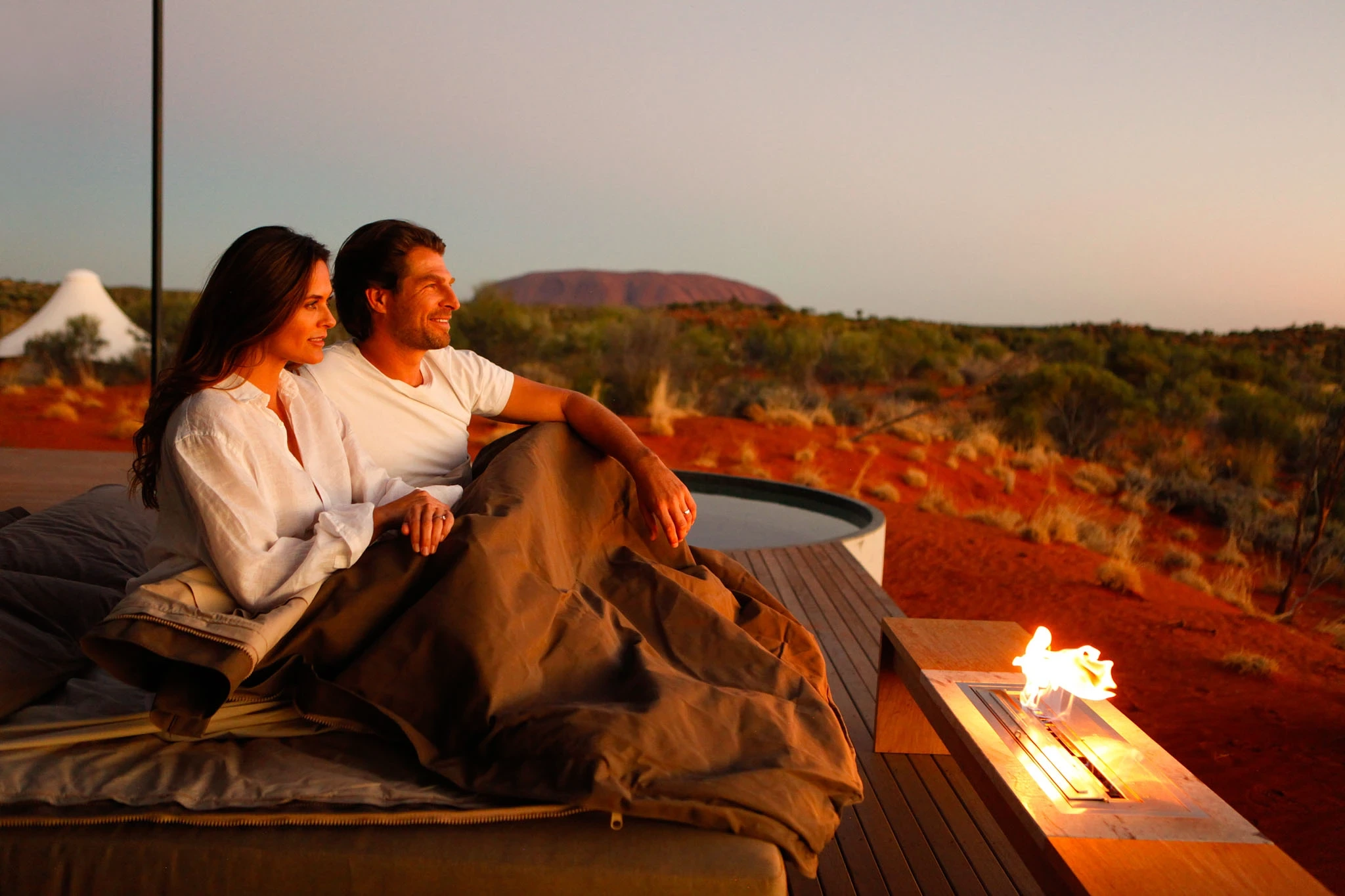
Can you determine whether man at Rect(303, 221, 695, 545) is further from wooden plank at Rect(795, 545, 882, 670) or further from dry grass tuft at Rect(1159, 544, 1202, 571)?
dry grass tuft at Rect(1159, 544, 1202, 571)

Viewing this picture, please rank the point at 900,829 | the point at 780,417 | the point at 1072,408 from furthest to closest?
the point at 1072,408, the point at 780,417, the point at 900,829

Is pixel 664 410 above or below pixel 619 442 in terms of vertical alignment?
below

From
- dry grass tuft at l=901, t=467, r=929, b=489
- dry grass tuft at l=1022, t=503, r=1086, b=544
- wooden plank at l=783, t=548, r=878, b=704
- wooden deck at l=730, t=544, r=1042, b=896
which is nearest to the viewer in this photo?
wooden deck at l=730, t=544, r=1042, b=896

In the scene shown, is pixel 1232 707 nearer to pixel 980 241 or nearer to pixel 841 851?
pixel 841 851

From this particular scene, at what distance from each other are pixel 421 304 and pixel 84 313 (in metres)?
15.1

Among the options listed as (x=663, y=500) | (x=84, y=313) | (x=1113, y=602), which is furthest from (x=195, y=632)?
(x=84, y=313)

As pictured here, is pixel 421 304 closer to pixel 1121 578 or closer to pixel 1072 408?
pixel 1121 578

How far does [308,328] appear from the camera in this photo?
174 centimetres

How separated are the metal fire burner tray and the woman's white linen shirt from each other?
1.10 metres

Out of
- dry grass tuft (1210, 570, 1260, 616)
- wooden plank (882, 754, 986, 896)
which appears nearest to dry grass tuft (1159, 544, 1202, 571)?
dry grass tuft (1210, 570, 1260, 616)

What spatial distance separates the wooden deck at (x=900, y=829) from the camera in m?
1.84

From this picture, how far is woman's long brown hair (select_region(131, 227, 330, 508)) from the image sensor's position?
1658 mm

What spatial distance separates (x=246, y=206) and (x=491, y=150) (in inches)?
A: 148

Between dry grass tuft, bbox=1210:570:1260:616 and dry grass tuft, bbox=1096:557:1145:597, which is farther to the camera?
dry grass tuft, bbox=1210:570:1260:616
